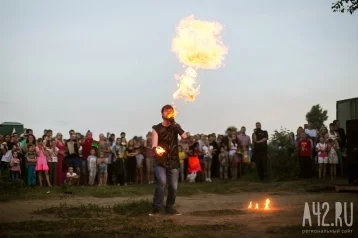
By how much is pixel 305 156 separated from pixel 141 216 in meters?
11.9

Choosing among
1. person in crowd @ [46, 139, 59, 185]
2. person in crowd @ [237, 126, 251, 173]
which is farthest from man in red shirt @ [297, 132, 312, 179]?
person in crowd @ [46, 139, 59, 185]

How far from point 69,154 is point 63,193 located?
4437 mm

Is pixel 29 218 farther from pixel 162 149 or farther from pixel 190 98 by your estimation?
pixel 190 98

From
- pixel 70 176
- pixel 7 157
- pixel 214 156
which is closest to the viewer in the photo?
pixel 7 157

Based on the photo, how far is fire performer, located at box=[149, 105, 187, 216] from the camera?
10.6 meters

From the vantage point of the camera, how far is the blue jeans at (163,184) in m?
10.6

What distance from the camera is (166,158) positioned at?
1083 centimetres

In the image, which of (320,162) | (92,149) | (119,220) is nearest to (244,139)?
(320,162)

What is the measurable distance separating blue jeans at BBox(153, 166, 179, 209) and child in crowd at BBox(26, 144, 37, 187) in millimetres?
9018

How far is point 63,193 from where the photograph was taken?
15727 mm

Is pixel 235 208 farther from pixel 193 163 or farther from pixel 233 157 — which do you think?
pixel 233 157

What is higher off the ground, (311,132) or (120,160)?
(311,132)

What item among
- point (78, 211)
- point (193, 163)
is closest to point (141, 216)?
point (78, 211)

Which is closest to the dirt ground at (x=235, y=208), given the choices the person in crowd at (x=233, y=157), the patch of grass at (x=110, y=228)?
the patch of grass at (x=110, y=228)
